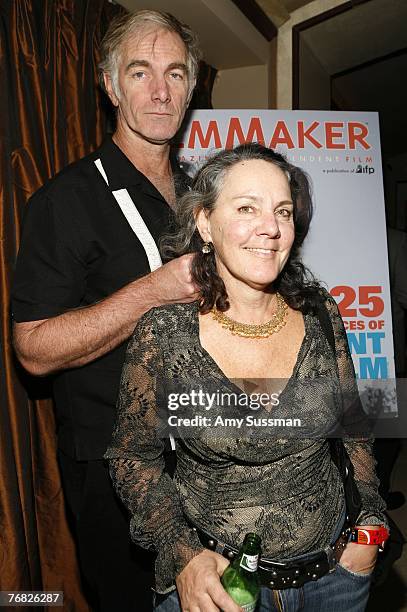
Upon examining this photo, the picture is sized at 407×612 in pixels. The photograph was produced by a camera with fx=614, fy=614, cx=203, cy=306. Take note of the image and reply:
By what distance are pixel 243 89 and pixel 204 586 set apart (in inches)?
131

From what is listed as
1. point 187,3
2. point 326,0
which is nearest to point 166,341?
point 187,3

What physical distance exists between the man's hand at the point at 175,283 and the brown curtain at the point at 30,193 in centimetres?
75

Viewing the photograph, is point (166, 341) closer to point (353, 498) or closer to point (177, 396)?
point (177, 396)

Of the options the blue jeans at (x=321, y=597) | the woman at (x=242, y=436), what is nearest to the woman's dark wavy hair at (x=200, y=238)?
the woman at (x=242, y=436)

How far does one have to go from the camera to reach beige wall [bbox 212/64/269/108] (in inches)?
154

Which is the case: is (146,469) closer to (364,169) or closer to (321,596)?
(321,596)

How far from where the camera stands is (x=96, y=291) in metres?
1.63

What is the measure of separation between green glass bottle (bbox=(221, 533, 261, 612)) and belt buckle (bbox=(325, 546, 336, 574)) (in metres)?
0.20

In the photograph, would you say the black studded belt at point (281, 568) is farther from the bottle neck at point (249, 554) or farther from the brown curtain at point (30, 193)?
the brown curtain at point (30, 193)

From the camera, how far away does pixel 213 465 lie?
128 cm

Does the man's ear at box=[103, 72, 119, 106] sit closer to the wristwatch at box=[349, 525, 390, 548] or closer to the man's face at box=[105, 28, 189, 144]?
the man's face at box=[105, 28, 189, 144]

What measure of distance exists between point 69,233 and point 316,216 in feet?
4.05

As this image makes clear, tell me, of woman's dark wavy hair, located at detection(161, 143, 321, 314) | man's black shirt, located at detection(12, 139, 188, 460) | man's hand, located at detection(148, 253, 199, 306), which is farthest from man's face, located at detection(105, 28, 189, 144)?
man's hand, located at detection(148, 253, 199, 306)

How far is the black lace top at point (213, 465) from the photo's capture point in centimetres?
126
